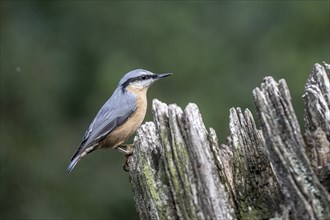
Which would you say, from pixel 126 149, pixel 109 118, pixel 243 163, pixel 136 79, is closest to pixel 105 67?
pixel 136 79

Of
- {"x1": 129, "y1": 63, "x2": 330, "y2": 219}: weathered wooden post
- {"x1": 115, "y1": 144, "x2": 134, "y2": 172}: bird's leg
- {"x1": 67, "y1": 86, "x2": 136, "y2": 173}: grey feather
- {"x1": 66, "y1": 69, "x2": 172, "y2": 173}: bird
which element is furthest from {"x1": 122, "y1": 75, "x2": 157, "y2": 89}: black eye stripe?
{"x1": 129, "y1": 63, "x2": 330, "y2": 219}: weathered wooden post

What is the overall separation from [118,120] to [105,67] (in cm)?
298

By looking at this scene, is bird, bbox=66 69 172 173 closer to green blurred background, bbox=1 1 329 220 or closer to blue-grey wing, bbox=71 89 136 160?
blue-grey wing, bbox=71 89 136 160

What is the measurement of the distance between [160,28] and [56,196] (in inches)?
111

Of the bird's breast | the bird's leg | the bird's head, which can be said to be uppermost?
the bird's head

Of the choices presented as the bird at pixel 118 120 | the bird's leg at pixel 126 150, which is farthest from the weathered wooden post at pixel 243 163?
the bird at pixel 118 120

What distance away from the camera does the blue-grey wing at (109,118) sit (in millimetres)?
6453

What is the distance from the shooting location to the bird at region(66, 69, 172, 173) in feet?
21.2

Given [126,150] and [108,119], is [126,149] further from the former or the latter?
[108,119]

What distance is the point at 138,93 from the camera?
6.93 m

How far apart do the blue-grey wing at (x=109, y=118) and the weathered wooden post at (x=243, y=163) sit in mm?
2306

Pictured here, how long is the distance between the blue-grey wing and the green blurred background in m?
2.13

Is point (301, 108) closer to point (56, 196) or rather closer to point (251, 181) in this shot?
point (56, 196)

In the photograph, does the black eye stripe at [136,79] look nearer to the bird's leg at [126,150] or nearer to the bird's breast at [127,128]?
the bird's breast at [127,128]
